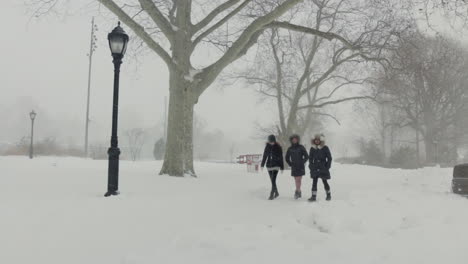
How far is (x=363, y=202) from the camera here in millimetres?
8547

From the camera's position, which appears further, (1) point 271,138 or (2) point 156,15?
(2) point 156,15

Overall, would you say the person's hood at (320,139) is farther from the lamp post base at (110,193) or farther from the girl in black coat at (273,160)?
the lamp post base at (110,193)

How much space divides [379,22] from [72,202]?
13.2m

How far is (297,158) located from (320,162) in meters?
0.61

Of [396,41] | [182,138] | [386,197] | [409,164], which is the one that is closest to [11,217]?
[182,138]

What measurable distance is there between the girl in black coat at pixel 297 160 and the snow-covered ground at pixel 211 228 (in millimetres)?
761

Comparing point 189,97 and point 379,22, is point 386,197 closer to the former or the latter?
point 189,97

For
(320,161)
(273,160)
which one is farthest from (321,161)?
(273,160)

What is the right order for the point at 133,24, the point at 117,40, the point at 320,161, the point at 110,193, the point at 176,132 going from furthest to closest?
the point at 176,132 → the point at 133,24 → the point at 320,161 → the point at 117,40 → the point at 110,193

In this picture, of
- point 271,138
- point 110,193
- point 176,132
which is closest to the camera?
point 110,193

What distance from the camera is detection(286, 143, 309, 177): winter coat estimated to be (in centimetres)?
927

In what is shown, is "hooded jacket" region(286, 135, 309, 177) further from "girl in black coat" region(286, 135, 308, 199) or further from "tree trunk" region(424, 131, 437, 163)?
"tree trunk" region(424, 131, 437, 163)

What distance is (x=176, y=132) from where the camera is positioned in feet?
39.6

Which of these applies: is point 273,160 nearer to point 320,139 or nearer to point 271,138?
point 271,138
